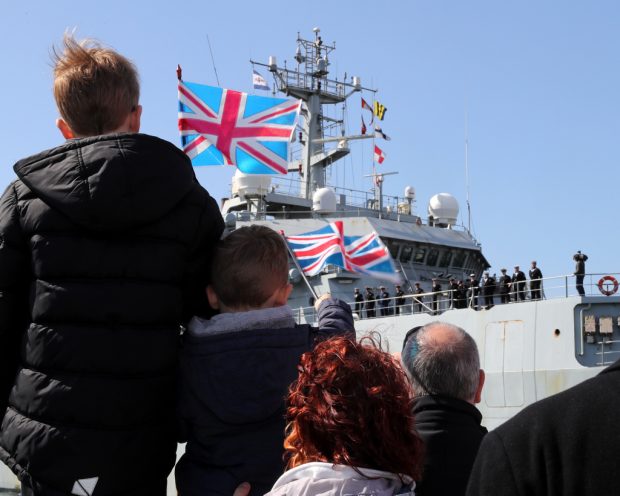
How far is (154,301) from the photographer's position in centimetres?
243

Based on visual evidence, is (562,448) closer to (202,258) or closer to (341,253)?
(202,258)

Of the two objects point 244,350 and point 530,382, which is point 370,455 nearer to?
point 244,350

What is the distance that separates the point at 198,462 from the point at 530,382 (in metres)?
10.7

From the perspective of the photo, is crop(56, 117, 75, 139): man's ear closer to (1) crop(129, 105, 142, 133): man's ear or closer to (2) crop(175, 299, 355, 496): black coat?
(1) crop(129, 105, 142, 133): man's ear

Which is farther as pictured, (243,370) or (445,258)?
(445,258)

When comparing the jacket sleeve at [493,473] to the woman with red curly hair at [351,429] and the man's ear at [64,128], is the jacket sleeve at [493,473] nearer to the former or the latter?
the woman with red curly hair at [351,429]

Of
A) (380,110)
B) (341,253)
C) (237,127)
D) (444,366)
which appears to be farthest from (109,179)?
(380,110)

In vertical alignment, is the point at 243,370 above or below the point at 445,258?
below

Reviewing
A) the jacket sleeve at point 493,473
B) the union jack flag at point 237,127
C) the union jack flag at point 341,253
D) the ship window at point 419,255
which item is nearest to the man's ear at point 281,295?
the jacket sleeve at point 493,473

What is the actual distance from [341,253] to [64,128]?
12080mm

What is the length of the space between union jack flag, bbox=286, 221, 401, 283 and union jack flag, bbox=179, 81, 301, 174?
245 cm

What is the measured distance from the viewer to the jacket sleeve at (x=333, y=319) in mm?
2589

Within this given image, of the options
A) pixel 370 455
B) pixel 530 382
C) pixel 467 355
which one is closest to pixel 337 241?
pixel 530 382

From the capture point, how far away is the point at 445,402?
Result: 106 inches
